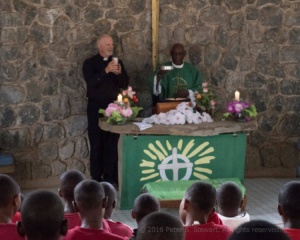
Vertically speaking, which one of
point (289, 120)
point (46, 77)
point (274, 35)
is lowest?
point (289, 120)

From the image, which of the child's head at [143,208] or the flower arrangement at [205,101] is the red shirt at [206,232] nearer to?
the child's head at [143,208]

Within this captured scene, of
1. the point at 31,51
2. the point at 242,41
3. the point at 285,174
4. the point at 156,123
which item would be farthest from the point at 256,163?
the point at 31,51

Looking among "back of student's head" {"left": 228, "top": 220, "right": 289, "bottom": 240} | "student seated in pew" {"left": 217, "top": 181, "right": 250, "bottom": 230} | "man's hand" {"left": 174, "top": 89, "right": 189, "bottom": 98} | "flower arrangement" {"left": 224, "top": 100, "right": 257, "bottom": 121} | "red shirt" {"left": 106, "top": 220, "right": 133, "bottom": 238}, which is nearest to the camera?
"back of student's head" {"left": 228, "top": 220, "right": 289, "bottom": 240}

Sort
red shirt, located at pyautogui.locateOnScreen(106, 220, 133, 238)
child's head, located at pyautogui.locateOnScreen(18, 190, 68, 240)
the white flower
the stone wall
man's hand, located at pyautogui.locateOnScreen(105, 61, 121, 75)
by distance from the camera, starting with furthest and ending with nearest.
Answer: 1. the stone wall
2. man's hand, located at pyautogui.locateOnScreen(105, 61, 121, 75)
3. the white flower
4. red shirt, located at pyautogui.locateOnScreen(106, 220, 133, 238)
5. child's head, located at pyautogui.locateOnScreen(18, 190, 68, 240)

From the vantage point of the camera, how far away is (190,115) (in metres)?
6.24

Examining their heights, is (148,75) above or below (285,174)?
above

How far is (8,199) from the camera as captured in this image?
10.2ft

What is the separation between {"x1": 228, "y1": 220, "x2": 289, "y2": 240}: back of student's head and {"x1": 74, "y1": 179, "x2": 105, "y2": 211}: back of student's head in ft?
4.53

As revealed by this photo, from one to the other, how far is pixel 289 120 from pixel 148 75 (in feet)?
6.21

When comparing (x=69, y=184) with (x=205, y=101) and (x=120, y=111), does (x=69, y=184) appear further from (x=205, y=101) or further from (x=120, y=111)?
(x=205, y=101)

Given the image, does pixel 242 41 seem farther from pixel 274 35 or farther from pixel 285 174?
pixel 285 174

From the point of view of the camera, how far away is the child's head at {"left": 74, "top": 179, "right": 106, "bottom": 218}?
120 inches

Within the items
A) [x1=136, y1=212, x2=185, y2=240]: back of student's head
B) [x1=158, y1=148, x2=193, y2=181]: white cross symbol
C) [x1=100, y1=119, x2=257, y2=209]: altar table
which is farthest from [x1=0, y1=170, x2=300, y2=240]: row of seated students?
[x1=158, y1=148, x2=193, y2=181]: white cross symbol

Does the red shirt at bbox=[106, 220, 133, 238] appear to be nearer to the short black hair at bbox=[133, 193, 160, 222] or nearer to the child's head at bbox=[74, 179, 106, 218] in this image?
the short black hair at bbox=[133, 193, 160, 222]
